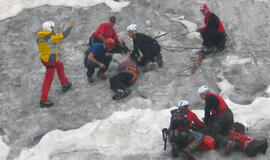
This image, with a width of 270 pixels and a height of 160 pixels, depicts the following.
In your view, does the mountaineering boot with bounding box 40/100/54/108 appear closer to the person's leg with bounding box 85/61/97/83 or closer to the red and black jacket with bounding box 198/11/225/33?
the person's leg with bounding box 85/61/97/83

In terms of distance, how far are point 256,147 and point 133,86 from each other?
3878 millimetres

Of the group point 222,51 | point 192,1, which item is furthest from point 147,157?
point 192,1

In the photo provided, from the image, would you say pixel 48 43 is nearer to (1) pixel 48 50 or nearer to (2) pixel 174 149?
Result: (1) pixel 48 50

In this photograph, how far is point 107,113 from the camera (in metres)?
8.70

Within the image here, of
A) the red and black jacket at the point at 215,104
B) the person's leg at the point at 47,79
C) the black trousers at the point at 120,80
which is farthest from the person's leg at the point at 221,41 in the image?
the person's leg at the point at 47,79

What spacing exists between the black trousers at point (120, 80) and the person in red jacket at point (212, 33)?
272 cm

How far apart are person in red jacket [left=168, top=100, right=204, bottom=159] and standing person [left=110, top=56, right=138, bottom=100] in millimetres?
2283

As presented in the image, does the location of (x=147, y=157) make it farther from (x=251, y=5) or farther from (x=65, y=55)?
(x=251, y=5)

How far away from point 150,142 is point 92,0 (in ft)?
25.6

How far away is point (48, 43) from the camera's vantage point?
8.65m

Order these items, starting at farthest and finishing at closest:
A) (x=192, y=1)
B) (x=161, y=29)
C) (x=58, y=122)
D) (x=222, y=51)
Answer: (x=192, y=1) → (x=161, y=29) → (x=222, y=51) → (x=58, y=122)

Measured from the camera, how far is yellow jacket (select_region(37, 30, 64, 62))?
8586mm

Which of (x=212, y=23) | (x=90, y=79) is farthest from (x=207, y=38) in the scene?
(x=90, y=79)

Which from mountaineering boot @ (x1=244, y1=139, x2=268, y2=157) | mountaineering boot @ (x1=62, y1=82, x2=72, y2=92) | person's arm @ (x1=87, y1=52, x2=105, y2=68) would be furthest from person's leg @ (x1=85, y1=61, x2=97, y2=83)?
mountaineering boot @ (x1=244, y1=139, x2=268, y2=157)
